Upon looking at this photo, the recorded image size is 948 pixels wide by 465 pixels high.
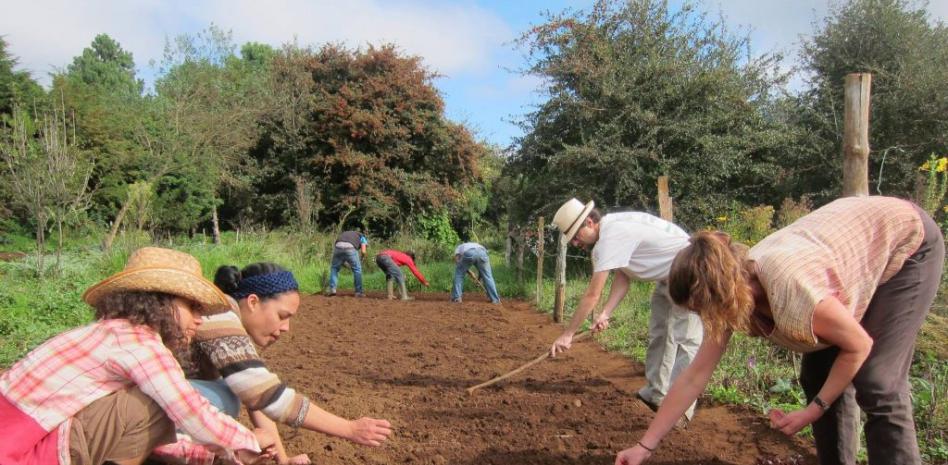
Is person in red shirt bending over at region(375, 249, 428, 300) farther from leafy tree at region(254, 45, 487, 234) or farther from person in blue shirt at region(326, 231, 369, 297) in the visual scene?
leafy tree at region(254, 45, 487, 234)

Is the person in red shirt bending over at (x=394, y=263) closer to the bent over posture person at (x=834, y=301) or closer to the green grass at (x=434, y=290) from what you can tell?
the green grass at (x=434, y=290)

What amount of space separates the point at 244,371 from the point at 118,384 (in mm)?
405

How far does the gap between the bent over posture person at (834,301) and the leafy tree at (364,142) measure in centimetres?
1638

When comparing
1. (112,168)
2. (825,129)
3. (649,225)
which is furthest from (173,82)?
(649,225)

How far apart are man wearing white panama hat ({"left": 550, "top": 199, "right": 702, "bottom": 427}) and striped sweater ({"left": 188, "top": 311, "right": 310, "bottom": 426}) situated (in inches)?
84.8

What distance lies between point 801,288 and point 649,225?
7.07 feet

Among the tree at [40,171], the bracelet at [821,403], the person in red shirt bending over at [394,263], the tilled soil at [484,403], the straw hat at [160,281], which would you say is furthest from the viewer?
the person in red shirt bending over at [394,263]

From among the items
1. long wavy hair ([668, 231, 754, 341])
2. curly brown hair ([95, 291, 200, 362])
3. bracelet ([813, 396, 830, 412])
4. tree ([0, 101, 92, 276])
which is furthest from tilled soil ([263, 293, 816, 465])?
tree ([0, 101, 92, 276])

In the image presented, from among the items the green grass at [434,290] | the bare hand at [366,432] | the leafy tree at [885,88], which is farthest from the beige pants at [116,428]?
the leafy tree at [885,88]

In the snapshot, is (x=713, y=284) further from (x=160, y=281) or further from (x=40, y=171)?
(x=40, y=171)

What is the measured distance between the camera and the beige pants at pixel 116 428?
219 centimetres

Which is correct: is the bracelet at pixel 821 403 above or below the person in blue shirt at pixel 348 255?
above

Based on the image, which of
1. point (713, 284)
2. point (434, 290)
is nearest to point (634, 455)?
point (713, 284)

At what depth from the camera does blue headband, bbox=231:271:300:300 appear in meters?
2.64
